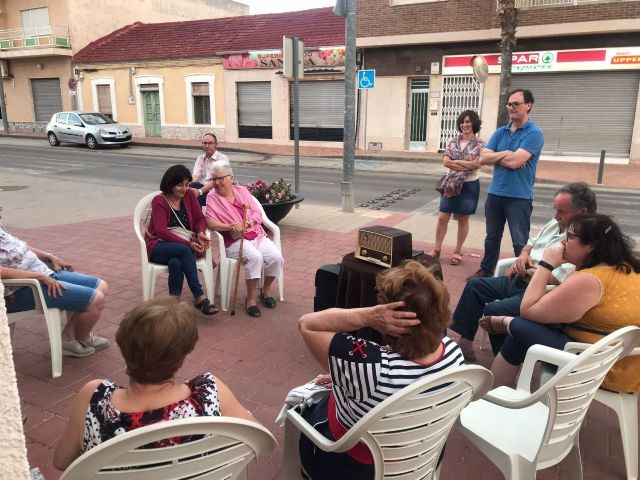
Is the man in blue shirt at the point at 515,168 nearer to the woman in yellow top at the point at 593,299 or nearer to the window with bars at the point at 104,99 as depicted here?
the woman in yellow top at the point at 593,299

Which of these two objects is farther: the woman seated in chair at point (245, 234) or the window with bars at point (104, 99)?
the window with bars at point (104, 99)

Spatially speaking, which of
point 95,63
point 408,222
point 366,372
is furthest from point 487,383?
point 95,63

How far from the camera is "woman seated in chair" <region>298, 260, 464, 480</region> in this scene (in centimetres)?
181

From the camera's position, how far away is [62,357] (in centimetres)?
359

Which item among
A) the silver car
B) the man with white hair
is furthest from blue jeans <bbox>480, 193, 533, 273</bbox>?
the silver car

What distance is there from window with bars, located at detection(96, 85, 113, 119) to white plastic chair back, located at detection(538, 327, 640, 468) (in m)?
27.7

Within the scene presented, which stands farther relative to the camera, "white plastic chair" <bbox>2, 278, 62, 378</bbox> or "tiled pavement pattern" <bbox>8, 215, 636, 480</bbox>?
"white plastic chair" <bbox>2, 278, 62, 378</bbox>

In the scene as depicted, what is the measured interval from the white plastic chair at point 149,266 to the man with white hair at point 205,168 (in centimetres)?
184

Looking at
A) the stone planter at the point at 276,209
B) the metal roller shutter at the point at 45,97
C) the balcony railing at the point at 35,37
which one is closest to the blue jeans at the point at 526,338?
the stone planter at the point at 276,209

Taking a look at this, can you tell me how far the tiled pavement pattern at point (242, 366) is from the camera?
8.70 ft

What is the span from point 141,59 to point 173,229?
2296cm

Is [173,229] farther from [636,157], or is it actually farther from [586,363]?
[636,157]

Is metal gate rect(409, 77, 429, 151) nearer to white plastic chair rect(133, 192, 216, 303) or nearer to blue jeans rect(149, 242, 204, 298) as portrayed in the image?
white plastic chair rect(133, 192, 216, 303)

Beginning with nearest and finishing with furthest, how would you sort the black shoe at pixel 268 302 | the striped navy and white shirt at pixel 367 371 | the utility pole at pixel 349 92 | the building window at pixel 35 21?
the striped navy and white shirt at pixel 367 371 < the black shoe at pixel 268 302 < the utility pole at pixel 349 92 < the building window at pixel 35 21
